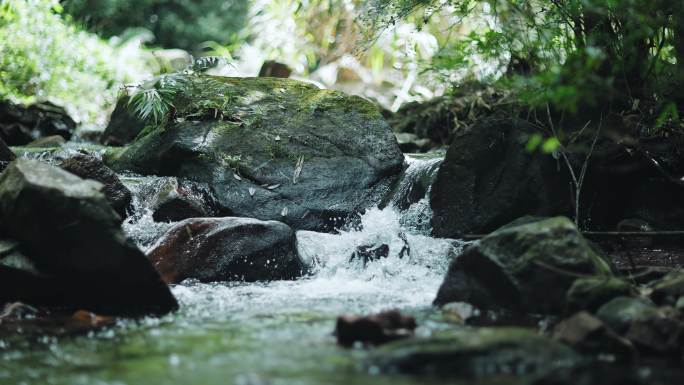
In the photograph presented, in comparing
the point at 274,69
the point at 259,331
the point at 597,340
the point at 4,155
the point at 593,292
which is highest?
the point at 274,69

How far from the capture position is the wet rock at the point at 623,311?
152 inches

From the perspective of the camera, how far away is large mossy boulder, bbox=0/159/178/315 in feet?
15.0

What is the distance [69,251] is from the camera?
15.3ft

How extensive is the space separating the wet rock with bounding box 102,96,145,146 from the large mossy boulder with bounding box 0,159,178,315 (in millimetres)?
5720

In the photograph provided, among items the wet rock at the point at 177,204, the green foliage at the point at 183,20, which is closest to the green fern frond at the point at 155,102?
the wet rock at the point at 177,204

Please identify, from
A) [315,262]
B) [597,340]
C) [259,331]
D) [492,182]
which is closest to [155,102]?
[315,262]

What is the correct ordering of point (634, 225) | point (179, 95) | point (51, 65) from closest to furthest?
point (634, 225)
point (179, 95)
point (51, 65)

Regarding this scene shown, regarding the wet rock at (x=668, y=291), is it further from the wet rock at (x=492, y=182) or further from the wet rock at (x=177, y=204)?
the wet rock at (x=177, y=204)

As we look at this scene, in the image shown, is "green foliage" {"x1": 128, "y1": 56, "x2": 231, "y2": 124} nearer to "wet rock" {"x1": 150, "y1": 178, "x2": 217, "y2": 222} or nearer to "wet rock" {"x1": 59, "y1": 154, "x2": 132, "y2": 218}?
"wet rock" {"x1": 150, "y1": 178, "x2": 217, "y2": 222}

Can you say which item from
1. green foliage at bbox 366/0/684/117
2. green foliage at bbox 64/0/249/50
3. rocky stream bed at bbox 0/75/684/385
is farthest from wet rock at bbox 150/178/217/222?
green foliage at bbox 64/0/249/50

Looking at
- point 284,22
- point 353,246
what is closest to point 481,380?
point 353,246

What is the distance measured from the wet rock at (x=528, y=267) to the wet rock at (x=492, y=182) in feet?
6.80

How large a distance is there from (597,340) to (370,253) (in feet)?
10.6

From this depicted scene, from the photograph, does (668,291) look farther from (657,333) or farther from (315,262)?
(315,262)
